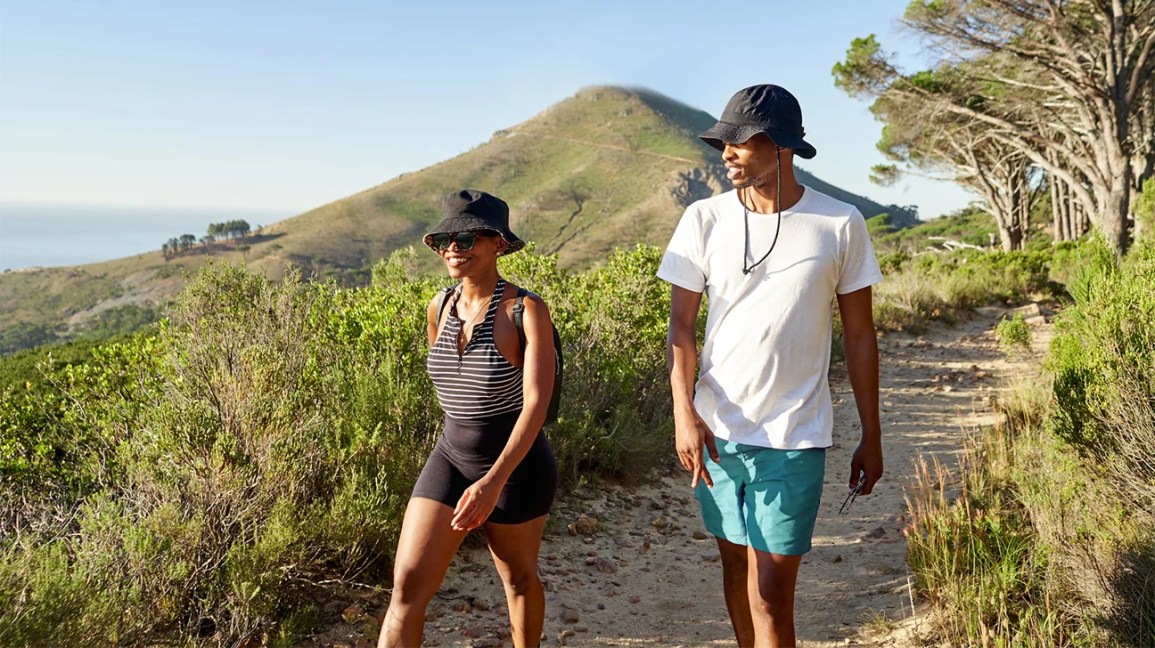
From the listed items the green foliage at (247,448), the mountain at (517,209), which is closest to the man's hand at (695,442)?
the green foliage at (247,448)

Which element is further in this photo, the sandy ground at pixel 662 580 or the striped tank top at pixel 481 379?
the sandy ground at pixel 662 580

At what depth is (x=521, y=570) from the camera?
2648 millimetres

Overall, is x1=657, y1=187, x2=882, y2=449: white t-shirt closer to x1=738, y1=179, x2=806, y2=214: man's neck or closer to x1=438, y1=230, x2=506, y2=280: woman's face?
x1=738, y1=179, x2=806, y2=214: man's neck

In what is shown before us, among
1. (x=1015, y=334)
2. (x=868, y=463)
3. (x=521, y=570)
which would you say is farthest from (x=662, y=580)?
(x=1015, y=334)

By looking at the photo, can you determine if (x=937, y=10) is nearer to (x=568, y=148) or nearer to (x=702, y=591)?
(x=702, y=591)

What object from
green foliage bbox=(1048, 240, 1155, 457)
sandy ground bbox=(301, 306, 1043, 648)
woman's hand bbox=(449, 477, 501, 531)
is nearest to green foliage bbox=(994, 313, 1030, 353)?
sandy ground bbox=(301, 306, 1043, 648)

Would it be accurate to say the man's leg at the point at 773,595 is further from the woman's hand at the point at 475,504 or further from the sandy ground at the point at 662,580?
the sandy ground at the point at 662,580

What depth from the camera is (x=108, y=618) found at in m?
2.76

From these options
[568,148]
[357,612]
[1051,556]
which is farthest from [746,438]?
[568,148]

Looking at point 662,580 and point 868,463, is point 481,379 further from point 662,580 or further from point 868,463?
point 662,580

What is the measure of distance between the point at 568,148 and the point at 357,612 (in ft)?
428

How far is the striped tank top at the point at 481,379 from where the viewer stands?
8.36 ft

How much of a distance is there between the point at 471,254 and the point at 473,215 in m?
0.13

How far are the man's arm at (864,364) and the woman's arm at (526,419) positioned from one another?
0.91 m
